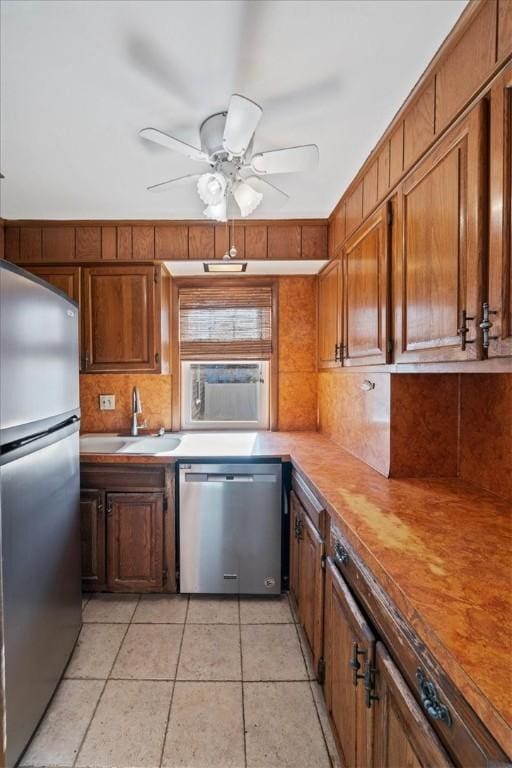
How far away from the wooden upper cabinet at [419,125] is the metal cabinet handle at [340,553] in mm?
1367

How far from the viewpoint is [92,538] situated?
2242 mm

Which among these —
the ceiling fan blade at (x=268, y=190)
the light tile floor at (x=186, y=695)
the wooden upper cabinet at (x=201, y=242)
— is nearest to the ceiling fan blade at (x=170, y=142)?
the ceiling fan blade at (x=268, y=190)

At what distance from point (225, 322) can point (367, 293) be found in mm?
1352

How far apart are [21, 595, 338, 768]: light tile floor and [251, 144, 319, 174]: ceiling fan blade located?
2.17 m

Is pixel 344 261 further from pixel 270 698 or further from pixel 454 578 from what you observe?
pixel 270 698

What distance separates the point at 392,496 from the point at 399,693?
0.71 m

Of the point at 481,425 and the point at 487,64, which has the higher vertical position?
the point at 487,64

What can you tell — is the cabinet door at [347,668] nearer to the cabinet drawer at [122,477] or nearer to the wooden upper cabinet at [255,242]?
the cabinet drawer at [122,477]

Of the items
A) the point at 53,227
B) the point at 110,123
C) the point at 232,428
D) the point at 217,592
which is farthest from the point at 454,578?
the point at 53,227

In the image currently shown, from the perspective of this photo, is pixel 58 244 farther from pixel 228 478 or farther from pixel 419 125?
pixel 419 125

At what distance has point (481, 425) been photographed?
154cm

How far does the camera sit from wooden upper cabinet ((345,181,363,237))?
188 cm

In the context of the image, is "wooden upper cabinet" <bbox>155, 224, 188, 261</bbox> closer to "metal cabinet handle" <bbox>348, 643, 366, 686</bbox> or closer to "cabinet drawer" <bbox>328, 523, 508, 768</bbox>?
"cabinet drawer" <bbox>328, 523, 508, 768</bbox>

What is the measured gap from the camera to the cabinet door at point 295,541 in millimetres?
1942
